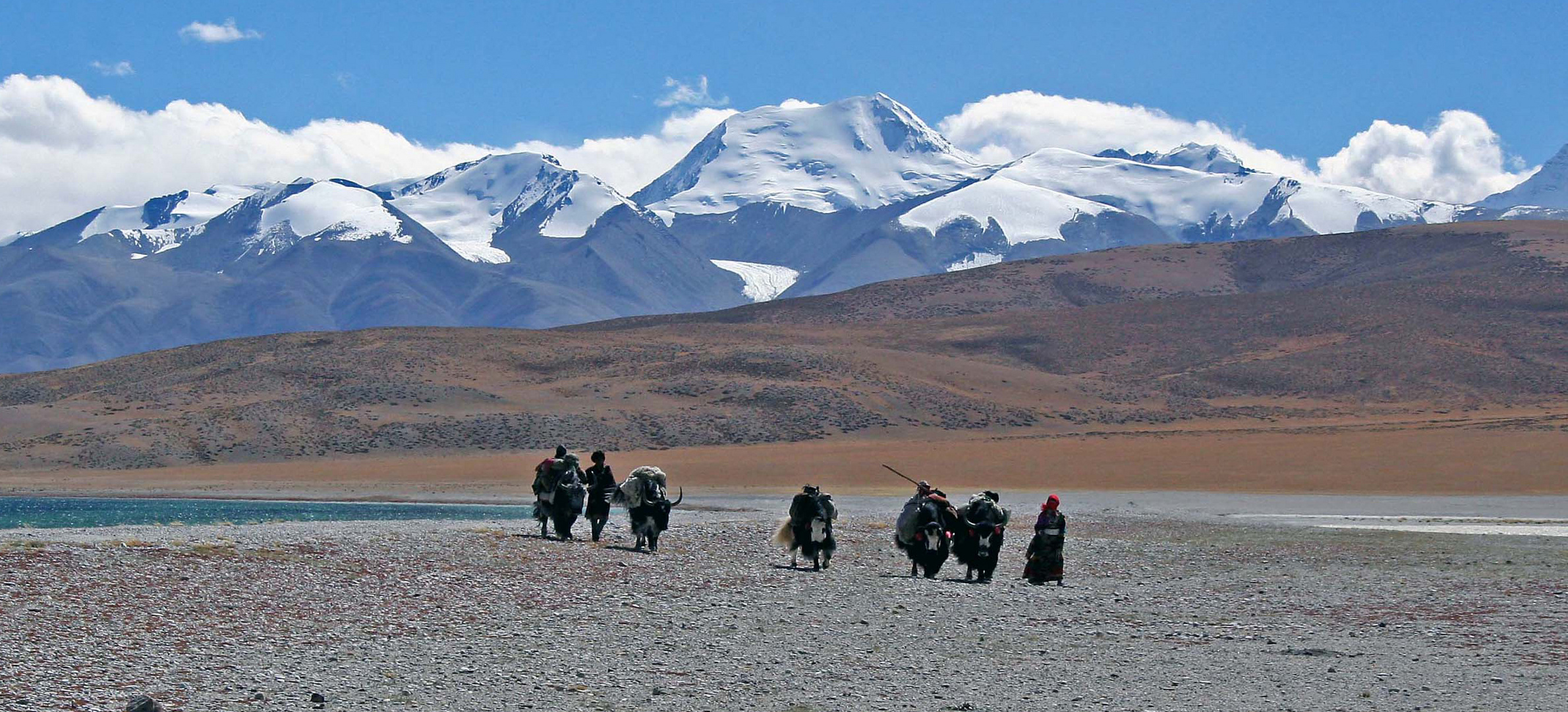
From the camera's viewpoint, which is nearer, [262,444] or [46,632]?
[46,632]

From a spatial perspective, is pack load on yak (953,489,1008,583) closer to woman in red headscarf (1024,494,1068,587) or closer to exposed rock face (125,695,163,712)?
woman in red headscarf (1024,494,1068,587)

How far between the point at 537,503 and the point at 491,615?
1020 cm

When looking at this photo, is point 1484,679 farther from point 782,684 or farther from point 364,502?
point 364,502

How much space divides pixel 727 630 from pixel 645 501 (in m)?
8.08

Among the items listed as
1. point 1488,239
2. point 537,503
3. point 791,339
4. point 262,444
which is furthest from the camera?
point 1488,239

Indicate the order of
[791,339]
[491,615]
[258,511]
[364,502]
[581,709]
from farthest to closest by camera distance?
[791,339], [364,502], [258,511], [491,615], [581,709]

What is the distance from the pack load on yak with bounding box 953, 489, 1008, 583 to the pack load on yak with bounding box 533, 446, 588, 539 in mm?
6920

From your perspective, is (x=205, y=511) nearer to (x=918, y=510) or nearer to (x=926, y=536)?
(x=918, y=510)

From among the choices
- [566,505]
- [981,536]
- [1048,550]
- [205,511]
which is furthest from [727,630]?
[205,511]

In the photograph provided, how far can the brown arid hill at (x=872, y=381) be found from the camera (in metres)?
76.2

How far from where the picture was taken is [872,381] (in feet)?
310

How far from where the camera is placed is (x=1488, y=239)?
160000 millimetres

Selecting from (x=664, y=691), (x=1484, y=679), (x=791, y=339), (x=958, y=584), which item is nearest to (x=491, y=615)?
(x=664, y=691)

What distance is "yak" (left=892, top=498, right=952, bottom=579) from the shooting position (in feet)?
73.9
